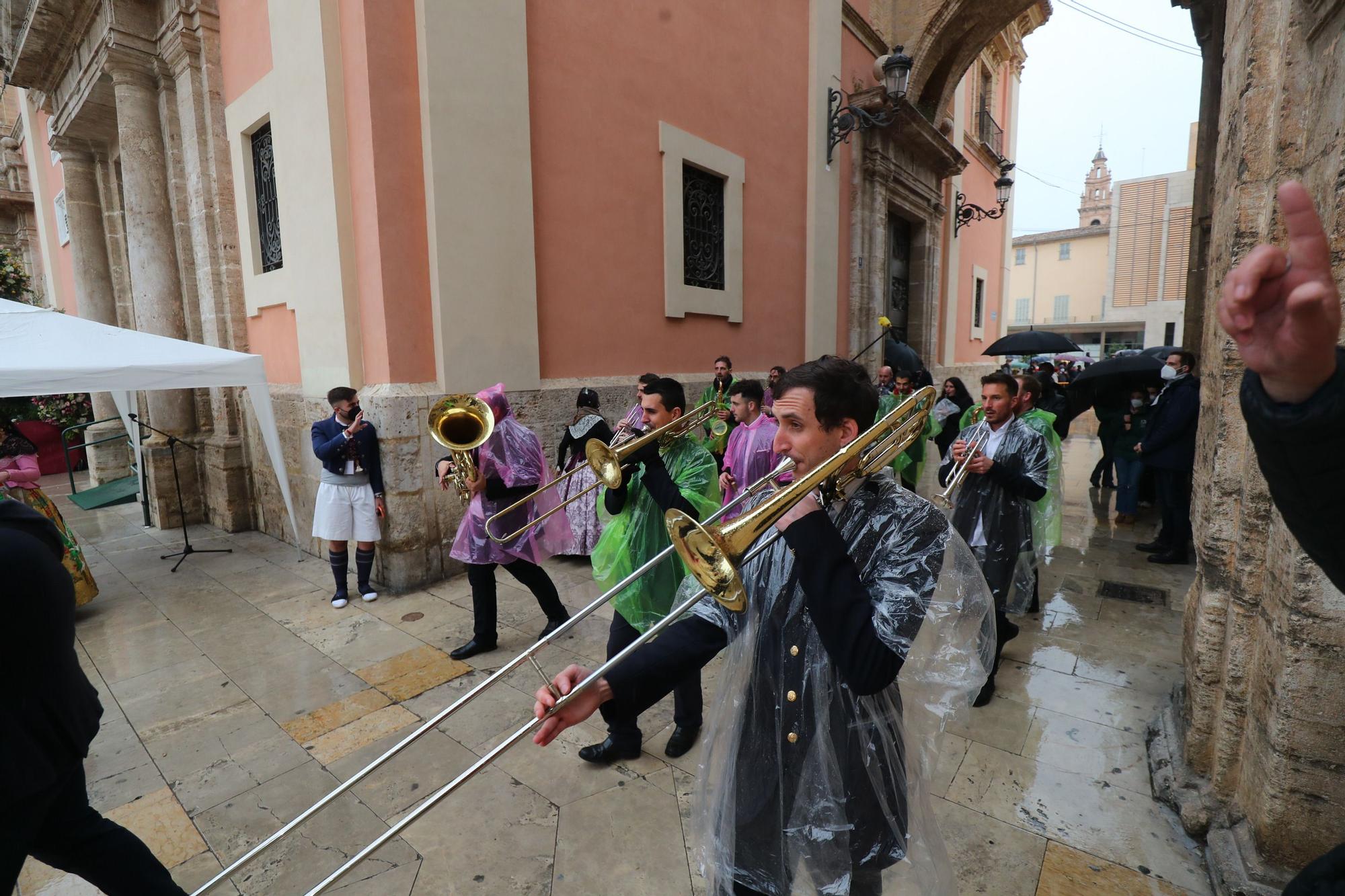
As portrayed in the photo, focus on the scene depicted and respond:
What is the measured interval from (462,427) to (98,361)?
2454 millimetres

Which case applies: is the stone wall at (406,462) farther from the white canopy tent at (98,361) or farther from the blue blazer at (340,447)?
the white canopy tent at (98,361)

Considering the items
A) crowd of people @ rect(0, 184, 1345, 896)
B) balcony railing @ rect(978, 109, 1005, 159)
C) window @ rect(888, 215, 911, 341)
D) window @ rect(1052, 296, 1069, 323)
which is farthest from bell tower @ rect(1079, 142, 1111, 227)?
crowd of people @ rect(0, 184, 1345, 896)

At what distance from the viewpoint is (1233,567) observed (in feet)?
8.08

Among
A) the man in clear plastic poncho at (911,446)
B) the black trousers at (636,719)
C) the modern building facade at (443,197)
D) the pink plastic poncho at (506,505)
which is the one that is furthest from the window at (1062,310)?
the black trousers at (636,719)

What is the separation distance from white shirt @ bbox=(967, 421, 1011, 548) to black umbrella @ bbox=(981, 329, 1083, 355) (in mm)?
7899

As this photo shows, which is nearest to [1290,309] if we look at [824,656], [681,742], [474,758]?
[824,656]

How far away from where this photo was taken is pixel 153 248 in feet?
24.9

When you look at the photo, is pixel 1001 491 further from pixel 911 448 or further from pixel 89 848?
pixel 89 848

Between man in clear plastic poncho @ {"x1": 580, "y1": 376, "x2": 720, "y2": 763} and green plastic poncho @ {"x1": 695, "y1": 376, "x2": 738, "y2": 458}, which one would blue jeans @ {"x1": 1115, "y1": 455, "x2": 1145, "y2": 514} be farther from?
man in clear plastic poncho @ {"x1": 580, "y1": 376, "x2": 720, "y2": 763}

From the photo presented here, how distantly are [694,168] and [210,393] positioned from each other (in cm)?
630

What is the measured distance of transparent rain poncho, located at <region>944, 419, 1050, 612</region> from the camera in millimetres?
3715

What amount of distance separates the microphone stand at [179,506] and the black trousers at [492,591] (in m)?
3.40

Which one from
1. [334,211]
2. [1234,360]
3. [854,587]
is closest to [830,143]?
[334,211]

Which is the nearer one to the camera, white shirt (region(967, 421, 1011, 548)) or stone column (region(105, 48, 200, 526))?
white shirt (region(967, 421, 1011, 548))
